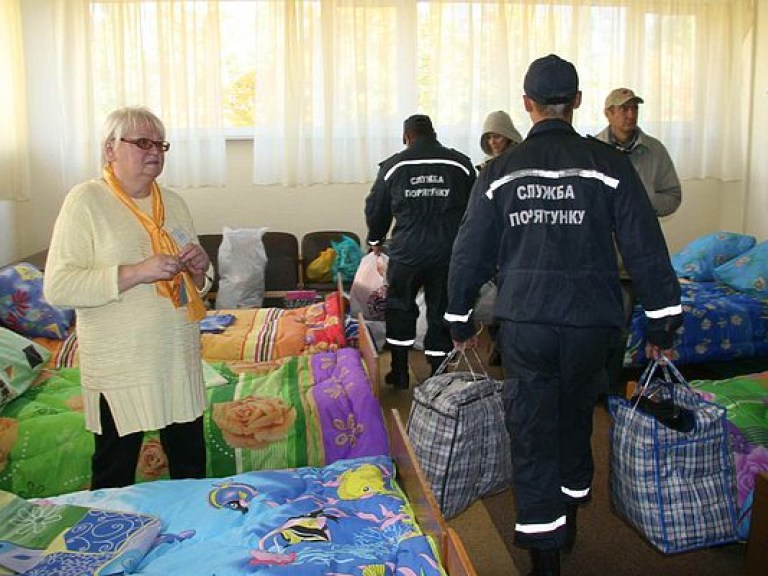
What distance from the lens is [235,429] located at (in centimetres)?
264

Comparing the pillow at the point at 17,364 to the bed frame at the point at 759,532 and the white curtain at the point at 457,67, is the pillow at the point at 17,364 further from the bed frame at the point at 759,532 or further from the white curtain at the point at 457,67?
the white curtain at the point at 457,67

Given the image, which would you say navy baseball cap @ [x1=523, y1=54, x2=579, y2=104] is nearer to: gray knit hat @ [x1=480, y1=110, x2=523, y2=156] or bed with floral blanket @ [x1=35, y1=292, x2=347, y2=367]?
bed with floral blanket @ [x1=35, y1=292, x2=347, y2=367]

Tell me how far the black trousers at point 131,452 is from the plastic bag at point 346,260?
2.95m

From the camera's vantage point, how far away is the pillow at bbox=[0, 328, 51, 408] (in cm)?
274

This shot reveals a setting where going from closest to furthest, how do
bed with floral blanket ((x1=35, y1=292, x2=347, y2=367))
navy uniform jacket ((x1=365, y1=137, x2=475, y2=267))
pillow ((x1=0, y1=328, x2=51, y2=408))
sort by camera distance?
pillow ((x1=0, y1=328, x2=51, y2=408)) → bed with floral blanket ((x1=35, y1=292, x2=347, y2=367)) → navy uniform jacket ((x1=365, y1=137, x2=475, y2=267))

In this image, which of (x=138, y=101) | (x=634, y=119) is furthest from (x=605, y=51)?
(x=138, y=101)

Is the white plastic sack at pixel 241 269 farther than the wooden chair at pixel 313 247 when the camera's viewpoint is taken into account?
No

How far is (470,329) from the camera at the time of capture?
2.34 metres

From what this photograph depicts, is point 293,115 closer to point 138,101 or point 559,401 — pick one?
point 138,101

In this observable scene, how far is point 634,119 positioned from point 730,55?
8.57 feet

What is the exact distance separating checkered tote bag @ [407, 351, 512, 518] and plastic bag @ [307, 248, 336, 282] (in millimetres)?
2799

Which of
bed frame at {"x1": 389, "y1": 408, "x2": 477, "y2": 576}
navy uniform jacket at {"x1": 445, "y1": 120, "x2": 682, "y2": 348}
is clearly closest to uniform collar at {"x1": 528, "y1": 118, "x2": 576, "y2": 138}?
navy uniform jacket at {"x1": 445, "y1": 120, "x2": 682, "y2": 348}

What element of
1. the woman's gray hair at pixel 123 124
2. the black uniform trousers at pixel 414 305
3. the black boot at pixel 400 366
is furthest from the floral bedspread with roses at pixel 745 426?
the woman's gray hair at pixel 123 124

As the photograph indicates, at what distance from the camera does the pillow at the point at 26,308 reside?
3.35 m
